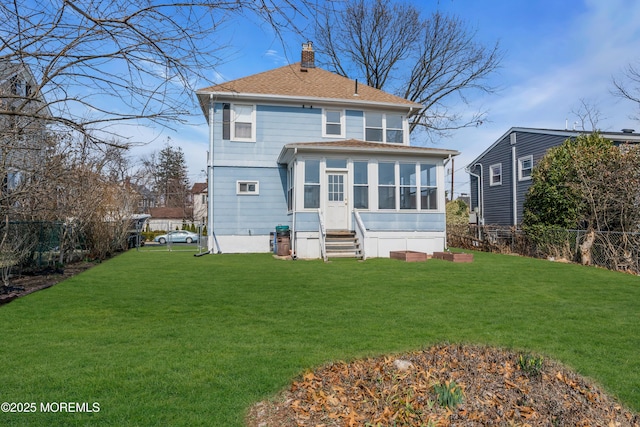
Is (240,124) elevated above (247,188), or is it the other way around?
(240,124)

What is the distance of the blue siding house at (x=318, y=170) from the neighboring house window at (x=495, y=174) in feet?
28.7

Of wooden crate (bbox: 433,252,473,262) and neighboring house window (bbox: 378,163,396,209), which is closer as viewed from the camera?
wooden crate (bbox: 433,252,473,262)

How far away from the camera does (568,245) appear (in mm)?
13039

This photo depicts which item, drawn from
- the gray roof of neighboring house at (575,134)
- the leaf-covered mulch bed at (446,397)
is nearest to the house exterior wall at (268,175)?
the gray roof of neighboring house at (575,134)

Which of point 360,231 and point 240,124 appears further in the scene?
point 240,124

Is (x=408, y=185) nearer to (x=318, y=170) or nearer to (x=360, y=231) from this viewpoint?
(x=360, y=231)

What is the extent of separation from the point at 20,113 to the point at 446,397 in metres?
3.72

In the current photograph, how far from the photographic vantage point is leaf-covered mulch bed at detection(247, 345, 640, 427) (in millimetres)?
2742

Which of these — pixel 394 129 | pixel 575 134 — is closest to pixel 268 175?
pixel 394 129

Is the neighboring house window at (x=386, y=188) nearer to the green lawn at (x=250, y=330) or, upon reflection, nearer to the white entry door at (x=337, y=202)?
the white entry door at (x=337, y=202)

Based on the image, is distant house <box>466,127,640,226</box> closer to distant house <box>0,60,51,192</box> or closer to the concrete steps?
the concrete steps

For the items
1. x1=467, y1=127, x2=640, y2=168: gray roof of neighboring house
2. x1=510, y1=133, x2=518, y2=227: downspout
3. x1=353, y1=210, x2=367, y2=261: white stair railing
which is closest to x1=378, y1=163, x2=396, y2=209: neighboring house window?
x1=353, y1=210, x2=367, y2=261: white stair railing

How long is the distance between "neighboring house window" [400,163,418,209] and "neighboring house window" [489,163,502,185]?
10849 millimetres

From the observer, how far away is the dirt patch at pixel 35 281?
7.45 metres
